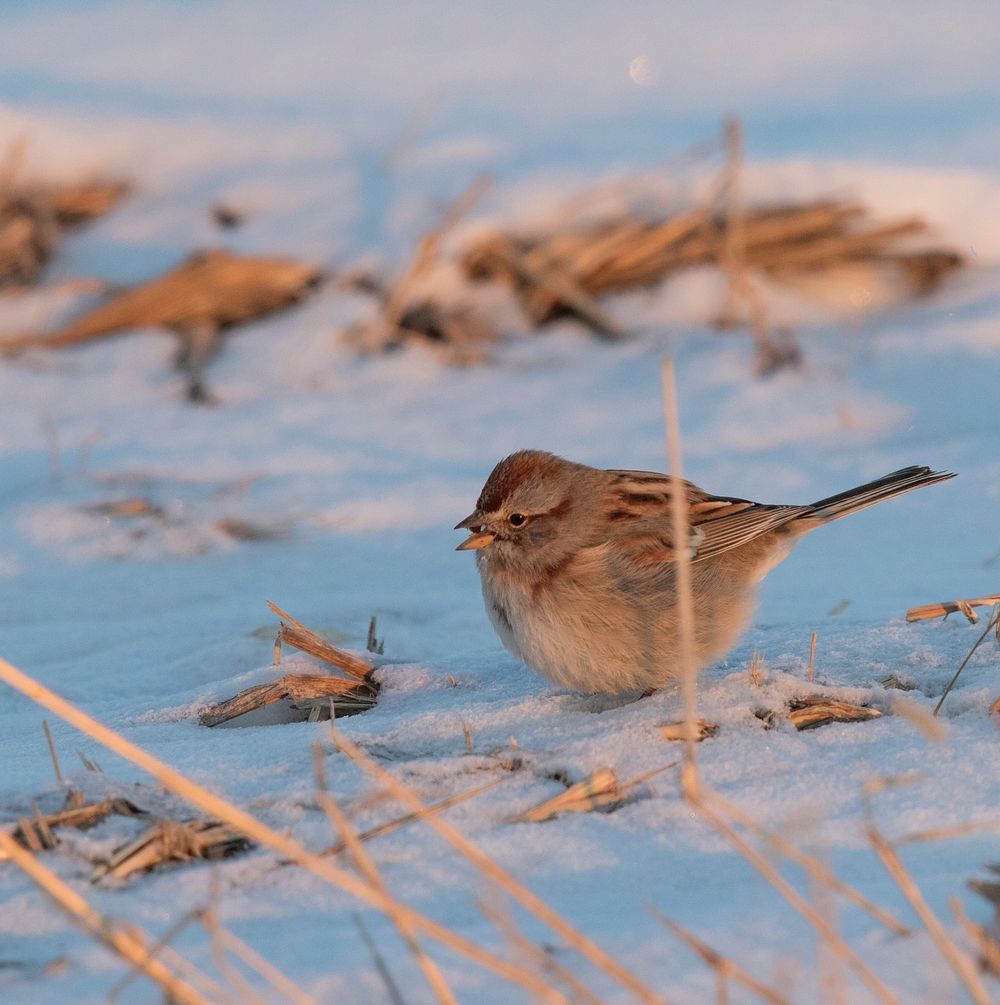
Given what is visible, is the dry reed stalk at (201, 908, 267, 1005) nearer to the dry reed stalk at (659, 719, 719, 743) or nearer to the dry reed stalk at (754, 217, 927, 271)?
the dry reed stalk at (659, 719, 719, 743)

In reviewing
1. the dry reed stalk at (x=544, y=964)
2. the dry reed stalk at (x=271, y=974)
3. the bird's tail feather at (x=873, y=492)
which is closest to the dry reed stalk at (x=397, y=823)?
the dry reed stalk at (x=271, y=974)

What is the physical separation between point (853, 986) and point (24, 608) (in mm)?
4306

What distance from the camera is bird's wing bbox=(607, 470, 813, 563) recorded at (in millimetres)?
4461

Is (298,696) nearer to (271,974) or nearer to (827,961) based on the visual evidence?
(271,974)

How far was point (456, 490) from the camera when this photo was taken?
22.8 ft

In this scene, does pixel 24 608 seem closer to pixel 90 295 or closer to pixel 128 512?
pixel 128 512

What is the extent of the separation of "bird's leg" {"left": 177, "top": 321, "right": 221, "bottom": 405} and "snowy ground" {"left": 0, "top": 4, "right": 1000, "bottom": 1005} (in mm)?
95

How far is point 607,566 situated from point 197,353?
4.51 meters

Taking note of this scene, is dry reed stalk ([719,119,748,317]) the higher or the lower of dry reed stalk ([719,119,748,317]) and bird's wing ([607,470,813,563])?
the higher

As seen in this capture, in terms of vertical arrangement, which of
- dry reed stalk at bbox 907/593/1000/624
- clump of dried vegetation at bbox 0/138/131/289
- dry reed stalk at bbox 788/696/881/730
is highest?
clump of dried vegetation at bbox 0/138/131/289

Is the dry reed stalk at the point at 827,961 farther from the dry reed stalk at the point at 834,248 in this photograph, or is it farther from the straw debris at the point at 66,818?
the dry reed stalk at the point at 834,248

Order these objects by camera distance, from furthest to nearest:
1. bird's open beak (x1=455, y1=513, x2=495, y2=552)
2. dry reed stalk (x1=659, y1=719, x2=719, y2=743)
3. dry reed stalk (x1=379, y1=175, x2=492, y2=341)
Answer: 1. dry reed stalk (x1=379, y1=175, x2=492, y2=341)
2. bird's open beak (x1=455, y1=513, x2=495, y2=552)
3. dry reed stalk (x1=659, y1=719, x2=719, y2=743)

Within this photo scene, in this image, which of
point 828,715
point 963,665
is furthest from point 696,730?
point 963,665

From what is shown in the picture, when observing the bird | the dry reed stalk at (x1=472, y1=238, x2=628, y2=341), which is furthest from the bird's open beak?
the dry reed stalk at (x1=472, y1=238, x2=628, y2=341)
